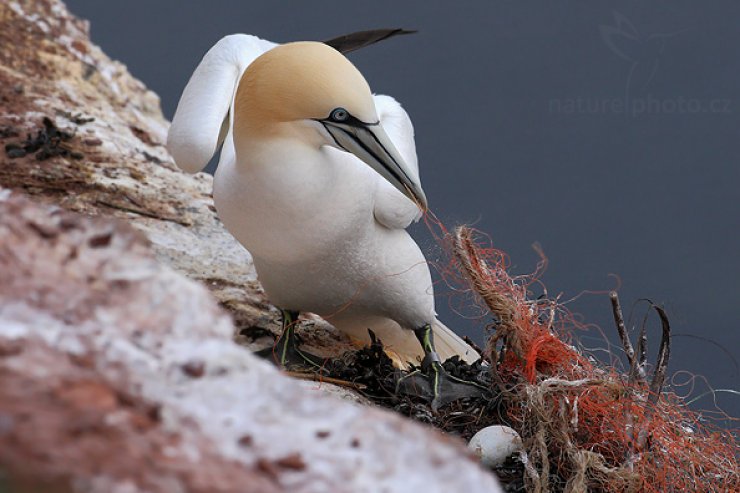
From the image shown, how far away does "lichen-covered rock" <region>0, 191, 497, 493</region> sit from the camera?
1.11m

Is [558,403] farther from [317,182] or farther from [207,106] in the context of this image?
[207,106]

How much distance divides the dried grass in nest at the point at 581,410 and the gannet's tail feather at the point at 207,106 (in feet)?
3.11

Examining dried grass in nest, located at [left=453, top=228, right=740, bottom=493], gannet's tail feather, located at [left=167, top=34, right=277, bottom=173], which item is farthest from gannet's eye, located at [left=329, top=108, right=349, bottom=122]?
gannet's tail feather, located at [left=167, top=34, right=277, bottom=173]

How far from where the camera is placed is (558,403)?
3143mm

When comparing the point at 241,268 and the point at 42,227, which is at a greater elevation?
the point at 42,227

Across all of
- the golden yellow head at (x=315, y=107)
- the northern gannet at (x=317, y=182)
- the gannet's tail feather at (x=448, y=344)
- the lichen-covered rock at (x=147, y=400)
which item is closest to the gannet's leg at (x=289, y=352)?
the northern gannet at (x=317, y=182)

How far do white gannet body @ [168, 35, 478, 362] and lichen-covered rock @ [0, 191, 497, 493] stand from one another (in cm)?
178

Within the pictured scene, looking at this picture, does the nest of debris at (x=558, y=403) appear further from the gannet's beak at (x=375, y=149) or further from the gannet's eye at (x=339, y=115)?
the gannet's eye at (x=339, y=115)

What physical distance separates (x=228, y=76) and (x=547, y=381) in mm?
1656

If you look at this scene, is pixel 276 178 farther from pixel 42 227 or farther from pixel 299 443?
pixel 299 443

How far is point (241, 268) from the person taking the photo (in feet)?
14.9

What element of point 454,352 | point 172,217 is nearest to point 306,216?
point 454,352

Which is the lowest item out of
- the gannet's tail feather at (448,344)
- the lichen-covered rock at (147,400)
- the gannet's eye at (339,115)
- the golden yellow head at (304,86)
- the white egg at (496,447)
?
the gannet's tail feather at (448,344)

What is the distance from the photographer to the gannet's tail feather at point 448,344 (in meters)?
4.25
